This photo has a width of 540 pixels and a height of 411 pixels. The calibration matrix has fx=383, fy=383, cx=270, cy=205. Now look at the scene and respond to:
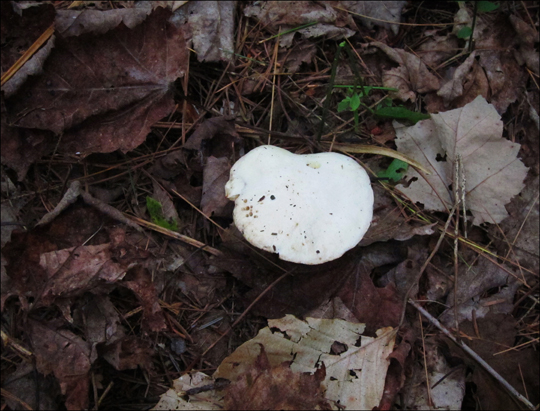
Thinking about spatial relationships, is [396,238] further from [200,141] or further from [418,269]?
[200,141]

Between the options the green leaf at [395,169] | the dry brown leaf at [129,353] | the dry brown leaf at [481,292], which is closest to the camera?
the dry brown leaf at [129,353]

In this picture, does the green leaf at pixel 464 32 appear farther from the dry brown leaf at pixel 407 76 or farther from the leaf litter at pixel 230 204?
the dry brown leaf at pixel 407 76

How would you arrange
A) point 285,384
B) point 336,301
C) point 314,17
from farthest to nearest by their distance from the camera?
point 314,17, point 336,301, point 285,384

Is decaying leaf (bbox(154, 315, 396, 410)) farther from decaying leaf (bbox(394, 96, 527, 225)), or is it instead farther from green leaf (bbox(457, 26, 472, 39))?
green leaf (bbox(457, 26, 472, 39))

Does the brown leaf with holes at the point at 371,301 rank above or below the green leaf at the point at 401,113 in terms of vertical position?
below

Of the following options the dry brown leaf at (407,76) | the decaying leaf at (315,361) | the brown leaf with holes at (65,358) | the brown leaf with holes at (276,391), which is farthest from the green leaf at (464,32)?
the brown leaf with holes at (65,358)

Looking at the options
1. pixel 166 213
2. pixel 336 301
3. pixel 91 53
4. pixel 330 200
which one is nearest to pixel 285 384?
pixel 336 301
